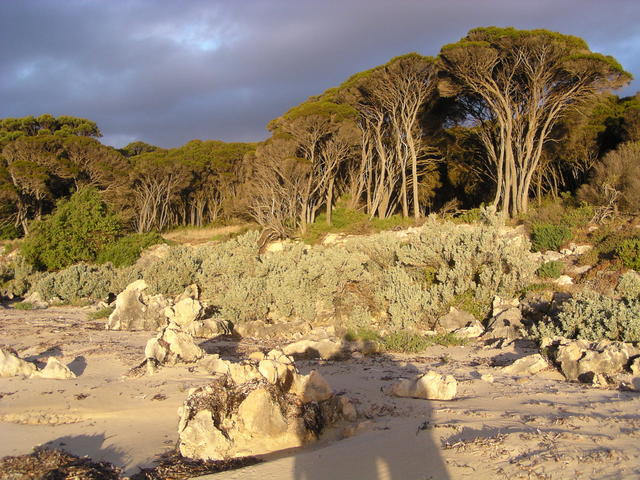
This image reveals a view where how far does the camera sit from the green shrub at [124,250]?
19.6 meters

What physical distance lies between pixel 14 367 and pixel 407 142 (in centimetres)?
2361

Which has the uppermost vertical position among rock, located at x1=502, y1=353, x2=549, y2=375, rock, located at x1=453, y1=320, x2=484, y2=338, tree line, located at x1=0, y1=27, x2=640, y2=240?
tree line, located at x1=0, y1=27, x2=640, y2=240

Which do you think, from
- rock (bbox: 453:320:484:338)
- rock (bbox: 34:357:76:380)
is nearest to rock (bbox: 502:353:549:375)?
rock (bbox: 453:320:484:338)

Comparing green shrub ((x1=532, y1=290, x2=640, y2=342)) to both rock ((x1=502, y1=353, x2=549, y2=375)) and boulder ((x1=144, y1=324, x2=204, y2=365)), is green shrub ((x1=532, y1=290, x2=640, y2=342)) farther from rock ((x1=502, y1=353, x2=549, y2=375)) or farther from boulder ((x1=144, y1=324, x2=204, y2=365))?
boulder ((x1=144, y1=324, x2=204, y2=365))

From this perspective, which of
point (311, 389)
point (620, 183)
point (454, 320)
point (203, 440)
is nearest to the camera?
point (203, 440)

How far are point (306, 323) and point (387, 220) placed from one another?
14.7 meters

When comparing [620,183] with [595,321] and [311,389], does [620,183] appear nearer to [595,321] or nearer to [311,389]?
[595,321]

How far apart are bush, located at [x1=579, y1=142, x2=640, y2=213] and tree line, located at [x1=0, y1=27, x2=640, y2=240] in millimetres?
2848

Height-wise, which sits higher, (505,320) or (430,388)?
(430,388)

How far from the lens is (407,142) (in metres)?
26.9

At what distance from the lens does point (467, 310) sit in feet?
32.4

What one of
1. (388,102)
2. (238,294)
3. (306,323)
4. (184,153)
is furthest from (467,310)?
(184,153)

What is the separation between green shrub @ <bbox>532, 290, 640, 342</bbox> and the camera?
276 inches

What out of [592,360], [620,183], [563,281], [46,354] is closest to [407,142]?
[620,183]
